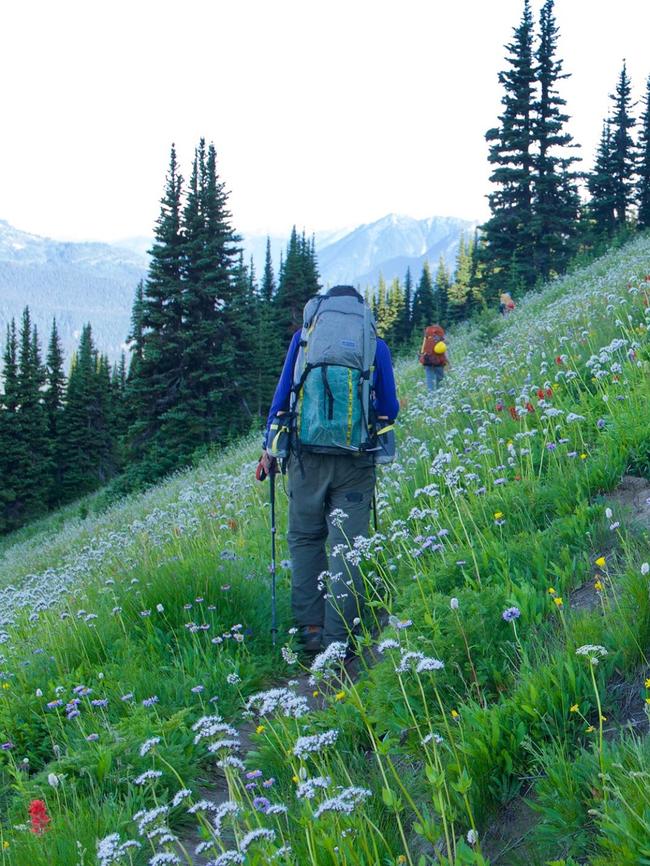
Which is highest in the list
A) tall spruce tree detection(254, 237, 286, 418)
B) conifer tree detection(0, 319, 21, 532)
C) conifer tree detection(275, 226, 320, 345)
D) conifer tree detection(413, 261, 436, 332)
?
conifer tree detection(413, 261, 436, 332)

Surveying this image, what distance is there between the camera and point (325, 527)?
552 cm

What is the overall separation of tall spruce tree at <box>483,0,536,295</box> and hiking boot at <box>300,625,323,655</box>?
33183 mm

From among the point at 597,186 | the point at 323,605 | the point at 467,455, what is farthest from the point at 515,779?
the point at 597,186

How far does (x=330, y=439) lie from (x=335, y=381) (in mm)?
407

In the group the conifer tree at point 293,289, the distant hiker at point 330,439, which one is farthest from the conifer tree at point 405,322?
the distant hiker at point 330,439

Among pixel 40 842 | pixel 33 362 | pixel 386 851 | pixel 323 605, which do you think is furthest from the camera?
pixel 33 362

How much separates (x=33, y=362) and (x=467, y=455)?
55913mm

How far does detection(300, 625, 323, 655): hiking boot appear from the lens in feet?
17.6

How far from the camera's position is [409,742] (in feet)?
9.96

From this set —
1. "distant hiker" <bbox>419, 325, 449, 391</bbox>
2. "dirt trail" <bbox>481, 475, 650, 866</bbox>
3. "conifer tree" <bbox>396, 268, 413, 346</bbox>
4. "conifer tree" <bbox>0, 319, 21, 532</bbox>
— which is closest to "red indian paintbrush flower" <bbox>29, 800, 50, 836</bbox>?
"dirt trail" <bbox>481, 475, 650, 866</bbox>

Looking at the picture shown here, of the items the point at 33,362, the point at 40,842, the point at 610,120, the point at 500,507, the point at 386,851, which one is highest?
the point at 610,120

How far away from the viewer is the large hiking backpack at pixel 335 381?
16.3 feet

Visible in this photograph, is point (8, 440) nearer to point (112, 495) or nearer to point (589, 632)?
point (112, 495)

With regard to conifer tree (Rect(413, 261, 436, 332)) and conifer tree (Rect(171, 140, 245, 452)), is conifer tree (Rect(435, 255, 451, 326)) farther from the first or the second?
conifer tree (Rect(171, 140, 245, 452))
